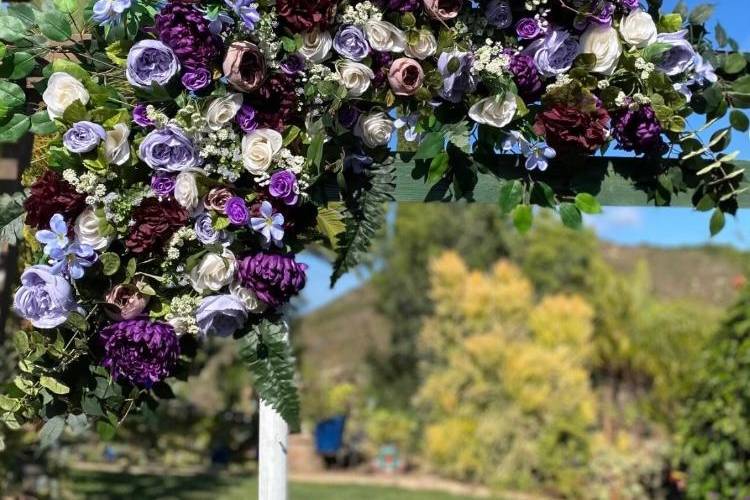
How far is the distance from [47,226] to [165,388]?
1.47 ft

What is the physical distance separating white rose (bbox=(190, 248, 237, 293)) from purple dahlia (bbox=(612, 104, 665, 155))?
0.89 metres

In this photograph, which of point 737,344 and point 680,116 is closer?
point 680,116

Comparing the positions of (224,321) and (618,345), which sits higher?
(618,345)

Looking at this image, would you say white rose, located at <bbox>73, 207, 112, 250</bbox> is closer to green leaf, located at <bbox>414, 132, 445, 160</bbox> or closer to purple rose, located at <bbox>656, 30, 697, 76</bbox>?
green leaf, located at <bbox>414, 132, 445, 160</bbox>

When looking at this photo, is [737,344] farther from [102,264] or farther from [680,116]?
[102,264]

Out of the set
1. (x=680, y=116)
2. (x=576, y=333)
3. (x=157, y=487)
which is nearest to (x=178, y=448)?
(x=157, y=487)

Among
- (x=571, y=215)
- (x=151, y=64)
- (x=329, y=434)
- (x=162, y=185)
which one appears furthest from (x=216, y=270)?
(x=329, y=434)

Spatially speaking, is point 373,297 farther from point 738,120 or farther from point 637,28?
point 637,28

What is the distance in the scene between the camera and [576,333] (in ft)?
24.4

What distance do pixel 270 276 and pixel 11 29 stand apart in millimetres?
772

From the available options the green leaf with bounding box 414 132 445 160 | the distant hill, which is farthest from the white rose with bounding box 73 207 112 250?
the distant hill

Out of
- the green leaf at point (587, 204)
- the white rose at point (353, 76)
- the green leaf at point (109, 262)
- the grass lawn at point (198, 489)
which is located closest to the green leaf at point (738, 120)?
the green leaf at point (587, 204)

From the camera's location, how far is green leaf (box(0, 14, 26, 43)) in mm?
1652

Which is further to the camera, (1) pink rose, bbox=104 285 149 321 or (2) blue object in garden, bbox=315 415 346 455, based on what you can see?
(2) blue object in garden, bbox=315 415 346 455
